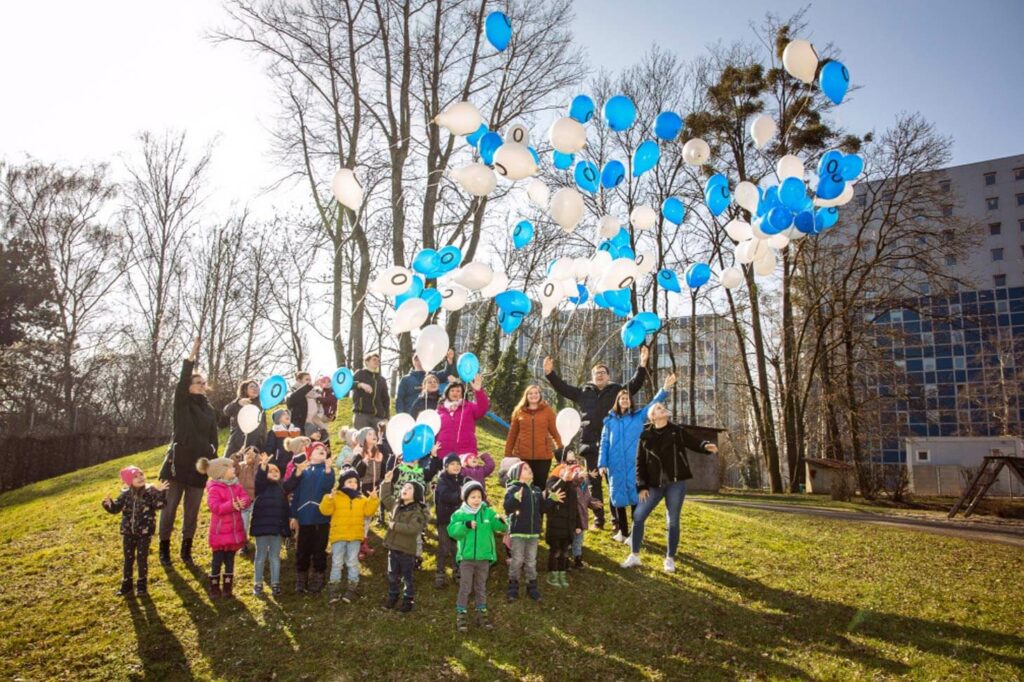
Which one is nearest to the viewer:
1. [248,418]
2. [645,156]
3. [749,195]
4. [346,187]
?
[346,187]

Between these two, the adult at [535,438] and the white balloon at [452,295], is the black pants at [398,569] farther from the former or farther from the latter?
the white balloon at [452,295]

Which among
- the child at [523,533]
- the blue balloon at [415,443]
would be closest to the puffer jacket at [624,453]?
the child at [523,533]

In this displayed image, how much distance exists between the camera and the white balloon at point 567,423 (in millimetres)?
6887

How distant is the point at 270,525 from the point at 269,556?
0.30m

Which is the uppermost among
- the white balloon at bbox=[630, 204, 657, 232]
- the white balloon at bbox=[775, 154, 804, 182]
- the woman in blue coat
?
the white balloon at bbox=[775, 154, 804, 182]

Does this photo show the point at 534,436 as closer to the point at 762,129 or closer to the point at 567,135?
the point at 567,135

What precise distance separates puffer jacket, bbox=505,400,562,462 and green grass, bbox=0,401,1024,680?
3.98 ft

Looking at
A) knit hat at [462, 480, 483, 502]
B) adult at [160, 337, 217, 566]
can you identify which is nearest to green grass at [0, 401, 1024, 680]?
adult at [160, 337, 217, 566]

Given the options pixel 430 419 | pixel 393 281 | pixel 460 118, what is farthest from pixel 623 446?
pixel 460 118

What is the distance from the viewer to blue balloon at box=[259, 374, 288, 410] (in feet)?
23.4

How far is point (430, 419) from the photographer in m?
6.30

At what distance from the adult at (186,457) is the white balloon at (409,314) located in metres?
Answer: 2.05

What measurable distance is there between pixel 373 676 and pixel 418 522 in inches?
55.5

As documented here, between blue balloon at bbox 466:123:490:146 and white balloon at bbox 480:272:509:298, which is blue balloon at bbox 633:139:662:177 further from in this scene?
white balloon at bbox 480:272:509:298
